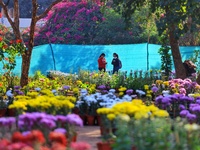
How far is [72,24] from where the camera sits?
3578 centimetres

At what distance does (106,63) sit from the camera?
960 inches

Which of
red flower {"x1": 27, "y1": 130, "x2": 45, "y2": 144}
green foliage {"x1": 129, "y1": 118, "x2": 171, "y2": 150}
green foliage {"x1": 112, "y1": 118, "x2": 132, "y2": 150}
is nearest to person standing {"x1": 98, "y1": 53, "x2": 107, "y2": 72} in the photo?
green foliage {"x1": 129, "y1": 118, "x2": 171, "y2": 150}

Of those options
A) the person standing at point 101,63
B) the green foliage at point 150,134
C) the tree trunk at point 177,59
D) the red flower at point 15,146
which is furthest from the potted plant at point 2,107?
the person standing at point 101,63

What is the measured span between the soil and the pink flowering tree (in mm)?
22406

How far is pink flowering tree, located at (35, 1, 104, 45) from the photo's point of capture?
35219 millimetres

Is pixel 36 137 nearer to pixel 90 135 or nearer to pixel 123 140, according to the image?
pixel 123 140

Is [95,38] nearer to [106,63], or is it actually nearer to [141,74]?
[106,63]

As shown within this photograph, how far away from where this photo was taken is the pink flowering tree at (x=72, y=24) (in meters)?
35.2

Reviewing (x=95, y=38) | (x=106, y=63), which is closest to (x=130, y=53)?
(x=106, y=63)

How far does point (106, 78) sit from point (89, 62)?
4036 mm

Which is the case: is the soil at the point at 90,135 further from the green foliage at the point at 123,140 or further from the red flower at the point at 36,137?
the red flower at the point at 36,137

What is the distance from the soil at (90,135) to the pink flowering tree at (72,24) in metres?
22.4


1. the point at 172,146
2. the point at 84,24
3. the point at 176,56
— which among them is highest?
the point at 84,24

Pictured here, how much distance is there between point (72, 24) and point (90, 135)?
80.4 feet
